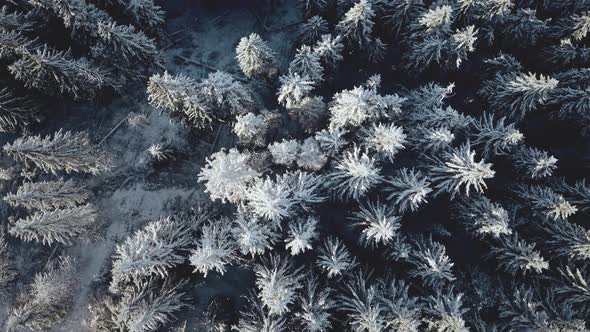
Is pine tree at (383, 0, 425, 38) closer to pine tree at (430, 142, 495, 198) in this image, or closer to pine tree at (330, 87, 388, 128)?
pine tree at (330, 87, 388, 128)

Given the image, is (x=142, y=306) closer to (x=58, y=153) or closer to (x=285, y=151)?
(x=58, y=153)

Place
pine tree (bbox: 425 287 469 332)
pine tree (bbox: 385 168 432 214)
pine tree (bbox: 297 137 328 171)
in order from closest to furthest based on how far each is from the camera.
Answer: pine tree (bbox: 425 287 469 332)
pine tree (bbox: 385 168 432 214)
pine tree (bbox: 297 137 328 171)

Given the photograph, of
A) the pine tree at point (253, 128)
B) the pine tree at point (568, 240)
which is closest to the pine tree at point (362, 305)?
the pine tree at point (568, 240)

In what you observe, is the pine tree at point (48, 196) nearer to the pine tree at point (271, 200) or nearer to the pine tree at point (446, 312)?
the pine tree at point (271, 200)

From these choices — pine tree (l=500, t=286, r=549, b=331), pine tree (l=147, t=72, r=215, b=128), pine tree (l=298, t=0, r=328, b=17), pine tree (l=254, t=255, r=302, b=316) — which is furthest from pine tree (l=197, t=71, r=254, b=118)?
pine tree (l=500, t=286, r=549, b=331)

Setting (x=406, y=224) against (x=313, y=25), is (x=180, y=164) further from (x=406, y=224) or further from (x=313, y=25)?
(x=406, y=224)

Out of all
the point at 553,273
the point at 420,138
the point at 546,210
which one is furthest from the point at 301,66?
the point at 553,273
